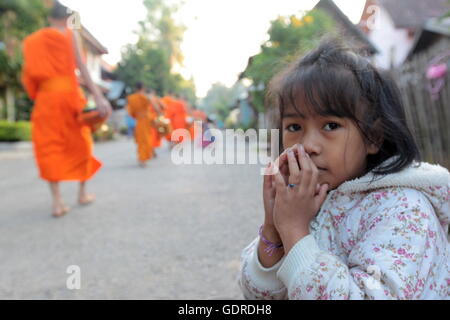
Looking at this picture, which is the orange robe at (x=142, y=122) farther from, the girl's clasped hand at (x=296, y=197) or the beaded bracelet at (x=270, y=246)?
the girl's clasped hand at (x=296, y=197)

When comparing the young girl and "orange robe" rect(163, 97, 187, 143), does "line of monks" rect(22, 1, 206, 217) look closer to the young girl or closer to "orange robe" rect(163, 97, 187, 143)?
the young girl

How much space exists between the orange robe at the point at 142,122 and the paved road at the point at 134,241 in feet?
8.63

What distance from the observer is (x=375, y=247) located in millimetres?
893

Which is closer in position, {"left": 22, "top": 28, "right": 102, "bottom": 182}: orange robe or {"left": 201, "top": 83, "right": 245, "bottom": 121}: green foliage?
{"left": 22, "top": 28, "right": 102, "bottom": 182}: orange robe

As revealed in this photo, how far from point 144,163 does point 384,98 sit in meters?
7.69

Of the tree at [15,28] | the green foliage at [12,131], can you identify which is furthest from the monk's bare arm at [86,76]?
the tree at [15,28]

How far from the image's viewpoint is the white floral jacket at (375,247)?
858 millimetres

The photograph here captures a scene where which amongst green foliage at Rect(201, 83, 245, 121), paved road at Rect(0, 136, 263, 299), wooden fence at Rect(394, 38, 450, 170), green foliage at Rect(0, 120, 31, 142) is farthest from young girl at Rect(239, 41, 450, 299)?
green foliage at Rect(201, 83, 245, 121)

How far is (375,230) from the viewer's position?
3.04ft

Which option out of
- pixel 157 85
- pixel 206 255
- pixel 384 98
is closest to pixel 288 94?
pixel 384 98

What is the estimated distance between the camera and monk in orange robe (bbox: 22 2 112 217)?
4.17 meters

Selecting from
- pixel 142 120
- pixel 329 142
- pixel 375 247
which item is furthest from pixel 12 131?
pixel 375 247

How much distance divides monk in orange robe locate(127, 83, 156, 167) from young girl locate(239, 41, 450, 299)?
7509 mm

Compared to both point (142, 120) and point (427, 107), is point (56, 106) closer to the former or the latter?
point (427, 107)
